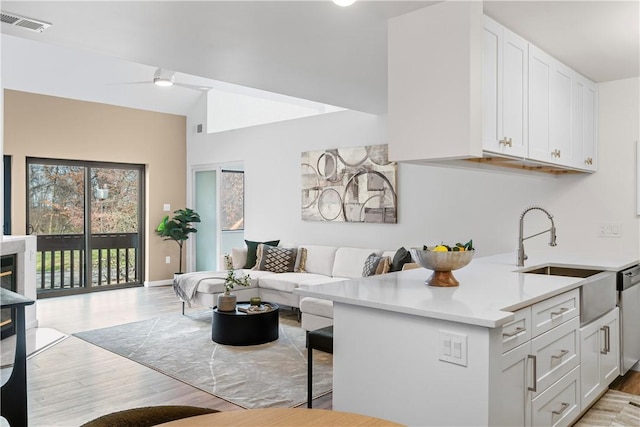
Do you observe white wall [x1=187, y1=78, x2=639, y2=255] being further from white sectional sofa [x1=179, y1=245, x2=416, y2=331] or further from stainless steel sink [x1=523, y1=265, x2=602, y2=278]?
stainless steel sink [x1=523, y1=265, x2=602, y2=278]

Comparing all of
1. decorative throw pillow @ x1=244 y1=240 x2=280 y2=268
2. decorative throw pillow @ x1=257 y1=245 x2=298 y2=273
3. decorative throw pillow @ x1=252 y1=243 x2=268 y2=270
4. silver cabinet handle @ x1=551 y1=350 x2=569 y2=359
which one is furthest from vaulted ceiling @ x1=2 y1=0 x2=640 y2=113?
decorative throw pillow @ x1=244 y1=240 x2=280 y2=268

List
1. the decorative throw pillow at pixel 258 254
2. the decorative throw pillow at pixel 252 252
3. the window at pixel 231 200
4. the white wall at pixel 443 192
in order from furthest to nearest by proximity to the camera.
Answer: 1. the window at pixel 231 200
2. the decorative throw pillow at pixel 252 252
3. the decorative throw pillow at pixel 258 254
4. the white wall at pixel 443 192

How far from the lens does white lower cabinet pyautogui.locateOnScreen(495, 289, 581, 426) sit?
2.08 m

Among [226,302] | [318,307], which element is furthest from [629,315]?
[226,302]

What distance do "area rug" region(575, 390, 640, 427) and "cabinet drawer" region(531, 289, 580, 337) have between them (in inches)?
28.4

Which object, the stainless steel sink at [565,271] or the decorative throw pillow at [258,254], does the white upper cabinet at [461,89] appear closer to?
the stainless steel sink at [565,271]

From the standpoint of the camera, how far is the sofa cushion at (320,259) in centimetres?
599

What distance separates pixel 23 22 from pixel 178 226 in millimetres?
5287

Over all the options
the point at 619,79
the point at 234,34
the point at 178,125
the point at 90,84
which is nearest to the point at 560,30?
the point at 619,79

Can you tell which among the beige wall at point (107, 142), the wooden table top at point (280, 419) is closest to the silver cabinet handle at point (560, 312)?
the wooden table top at point (280, 419)

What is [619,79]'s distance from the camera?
4.05 m

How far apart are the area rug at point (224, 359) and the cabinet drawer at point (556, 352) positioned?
1.55m

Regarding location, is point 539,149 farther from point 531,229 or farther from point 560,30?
point 531,229

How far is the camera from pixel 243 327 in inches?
178
